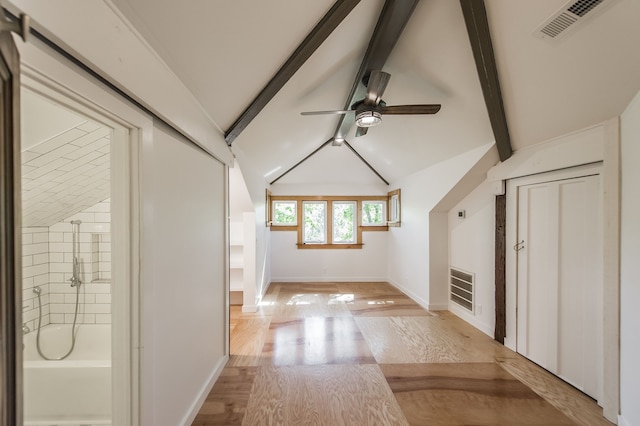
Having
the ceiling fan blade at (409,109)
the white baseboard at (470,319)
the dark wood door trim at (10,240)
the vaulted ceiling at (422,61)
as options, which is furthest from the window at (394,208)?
the dark wood door trim at (10,240)

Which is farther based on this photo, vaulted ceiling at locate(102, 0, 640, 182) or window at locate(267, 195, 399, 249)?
window at locate(267, 195, 399, 249)

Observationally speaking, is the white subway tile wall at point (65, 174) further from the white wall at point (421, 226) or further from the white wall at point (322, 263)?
the white wall at point (322, 263)

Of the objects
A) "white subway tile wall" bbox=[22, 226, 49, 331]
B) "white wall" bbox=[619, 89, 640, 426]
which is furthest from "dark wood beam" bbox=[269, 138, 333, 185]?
"white subway tile wall" bbox=[22, 226, 49, 331]

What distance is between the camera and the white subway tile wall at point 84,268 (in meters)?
2.06

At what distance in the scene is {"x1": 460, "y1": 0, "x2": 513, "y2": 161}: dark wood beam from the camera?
1.67m

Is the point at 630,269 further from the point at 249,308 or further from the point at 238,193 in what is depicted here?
the point at 249,308

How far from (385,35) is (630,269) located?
2199 mm

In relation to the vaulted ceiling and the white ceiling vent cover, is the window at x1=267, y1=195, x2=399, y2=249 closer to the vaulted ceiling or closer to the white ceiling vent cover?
the vaulted ceiling

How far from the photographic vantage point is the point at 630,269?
162cm

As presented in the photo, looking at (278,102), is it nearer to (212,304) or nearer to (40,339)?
(212,304)

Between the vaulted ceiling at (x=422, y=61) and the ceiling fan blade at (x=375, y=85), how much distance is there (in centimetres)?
28

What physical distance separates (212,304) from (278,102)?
1.84 metres

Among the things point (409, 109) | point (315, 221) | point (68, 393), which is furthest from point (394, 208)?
point (68, 393)

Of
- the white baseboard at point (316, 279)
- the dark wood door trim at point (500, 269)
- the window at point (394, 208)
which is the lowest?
the white baseboard at point (316, 279)
